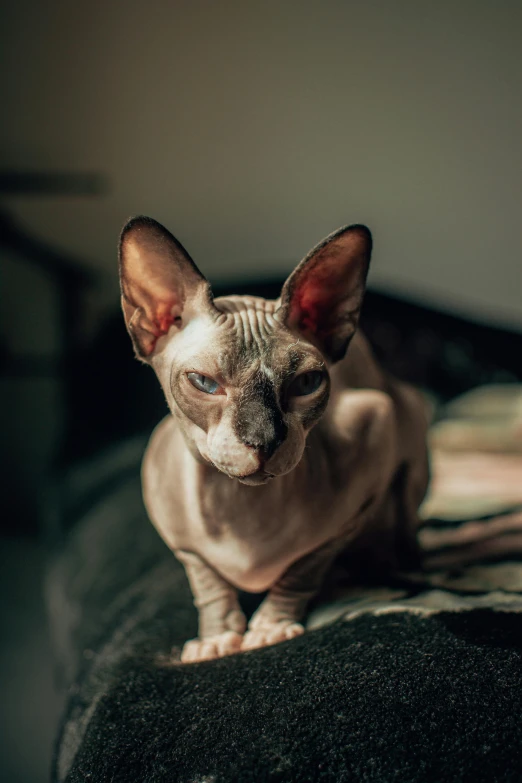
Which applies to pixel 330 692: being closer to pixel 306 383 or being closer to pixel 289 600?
pixel 289 600

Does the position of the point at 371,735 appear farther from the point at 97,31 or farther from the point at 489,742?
the point at 97,31

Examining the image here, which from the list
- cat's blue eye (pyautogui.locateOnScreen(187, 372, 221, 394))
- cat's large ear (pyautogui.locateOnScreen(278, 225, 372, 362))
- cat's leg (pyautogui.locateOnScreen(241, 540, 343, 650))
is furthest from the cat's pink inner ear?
cat's leg (pyautogui.locateOnScreen(241, 540, 343, 650))

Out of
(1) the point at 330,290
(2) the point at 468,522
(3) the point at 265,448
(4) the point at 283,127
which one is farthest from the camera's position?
(4) the point at 283,127

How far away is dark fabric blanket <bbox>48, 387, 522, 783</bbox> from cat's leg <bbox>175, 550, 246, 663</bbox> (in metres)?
0.03

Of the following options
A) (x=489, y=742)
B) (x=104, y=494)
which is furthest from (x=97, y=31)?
(x=489, y=742)

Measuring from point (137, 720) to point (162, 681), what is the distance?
0.19 feet

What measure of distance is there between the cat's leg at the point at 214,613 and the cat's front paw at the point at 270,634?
1 cm

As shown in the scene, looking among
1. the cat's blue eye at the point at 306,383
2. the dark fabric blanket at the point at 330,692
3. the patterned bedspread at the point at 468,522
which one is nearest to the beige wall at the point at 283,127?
the patterned bedspread at the point at 468,522

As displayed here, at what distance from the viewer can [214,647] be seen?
28.2 inches

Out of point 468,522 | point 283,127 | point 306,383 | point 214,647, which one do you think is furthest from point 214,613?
point 283,127

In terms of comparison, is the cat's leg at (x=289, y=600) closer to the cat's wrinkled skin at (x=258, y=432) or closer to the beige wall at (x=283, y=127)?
the cat's wrinkled skin at (x=258, y=432)

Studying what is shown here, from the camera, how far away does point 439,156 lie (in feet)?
6.23

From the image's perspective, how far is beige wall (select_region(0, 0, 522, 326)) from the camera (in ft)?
6.12

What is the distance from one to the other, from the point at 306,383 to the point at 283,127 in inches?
61.0
